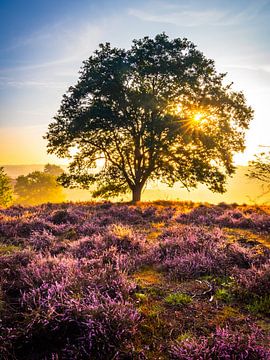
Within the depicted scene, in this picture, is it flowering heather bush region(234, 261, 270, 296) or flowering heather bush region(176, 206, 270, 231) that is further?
flowering heather bush region(176, 206, 270, 231)

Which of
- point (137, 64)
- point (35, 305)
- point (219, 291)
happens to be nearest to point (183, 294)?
point (219, 291)

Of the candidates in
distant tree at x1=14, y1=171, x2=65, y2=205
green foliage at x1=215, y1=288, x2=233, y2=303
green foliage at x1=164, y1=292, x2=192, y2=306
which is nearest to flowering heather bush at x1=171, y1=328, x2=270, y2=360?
green foliage at x1=164, y1=292, x2=192, y2=306

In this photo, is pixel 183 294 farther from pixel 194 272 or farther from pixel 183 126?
pixel 183 126

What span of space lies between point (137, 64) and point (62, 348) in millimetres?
25526

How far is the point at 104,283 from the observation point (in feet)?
14.5

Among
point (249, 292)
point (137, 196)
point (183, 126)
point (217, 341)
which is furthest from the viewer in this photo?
point (137, 196)

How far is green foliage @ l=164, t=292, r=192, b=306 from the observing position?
173 inches

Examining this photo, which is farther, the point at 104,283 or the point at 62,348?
the point at 104,283

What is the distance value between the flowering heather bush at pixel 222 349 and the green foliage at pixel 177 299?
44.5 inches

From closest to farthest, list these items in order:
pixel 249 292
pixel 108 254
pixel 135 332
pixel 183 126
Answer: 1. pixel 135 332
2. pixel 249 292
3. pixel 108 254
4. pixel 183 126

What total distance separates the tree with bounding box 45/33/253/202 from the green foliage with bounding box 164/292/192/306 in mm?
20463

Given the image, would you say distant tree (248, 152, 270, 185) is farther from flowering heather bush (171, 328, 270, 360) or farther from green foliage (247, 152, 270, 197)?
flowering heather bush (171, 328, 270, 360)

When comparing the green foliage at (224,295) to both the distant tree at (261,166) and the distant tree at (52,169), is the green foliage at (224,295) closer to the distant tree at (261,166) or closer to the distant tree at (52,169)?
the distant tree at (261,166)

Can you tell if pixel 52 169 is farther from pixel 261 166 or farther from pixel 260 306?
pixel 260 306
